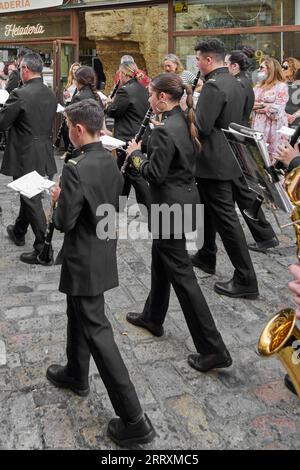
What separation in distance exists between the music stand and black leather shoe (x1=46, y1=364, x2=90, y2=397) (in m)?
1.57

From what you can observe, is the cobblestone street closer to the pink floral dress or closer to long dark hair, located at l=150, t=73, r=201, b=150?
long dark hair, located at l=150, t=73, r=201, b=150

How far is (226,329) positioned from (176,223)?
1.06 m

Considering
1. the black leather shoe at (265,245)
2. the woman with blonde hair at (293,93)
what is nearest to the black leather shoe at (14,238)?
the black leather shoe at (265,245)

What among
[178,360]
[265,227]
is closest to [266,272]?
[265,227]

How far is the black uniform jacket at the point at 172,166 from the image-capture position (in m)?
3.49

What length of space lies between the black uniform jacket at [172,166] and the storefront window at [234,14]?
23.4 ft

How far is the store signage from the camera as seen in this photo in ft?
40.7

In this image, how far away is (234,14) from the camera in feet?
33.2

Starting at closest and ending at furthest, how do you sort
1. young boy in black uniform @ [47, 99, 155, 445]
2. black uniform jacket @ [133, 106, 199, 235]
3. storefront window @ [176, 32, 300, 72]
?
young boy in black uniform @ [47, 99, 155, 445] < black uniform jacket @ [133, 106, 199, 235] < storefront window @ [176, 32, 300, 72]

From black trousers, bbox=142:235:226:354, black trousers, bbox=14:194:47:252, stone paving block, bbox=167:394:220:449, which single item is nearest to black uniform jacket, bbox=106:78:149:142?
black trousers, bbox=14:194:47:252

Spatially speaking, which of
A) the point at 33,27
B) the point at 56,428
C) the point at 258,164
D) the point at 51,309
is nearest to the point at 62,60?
the point at 33,27

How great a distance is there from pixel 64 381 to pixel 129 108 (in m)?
4.23

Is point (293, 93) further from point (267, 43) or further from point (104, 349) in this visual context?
point (104, 349)
